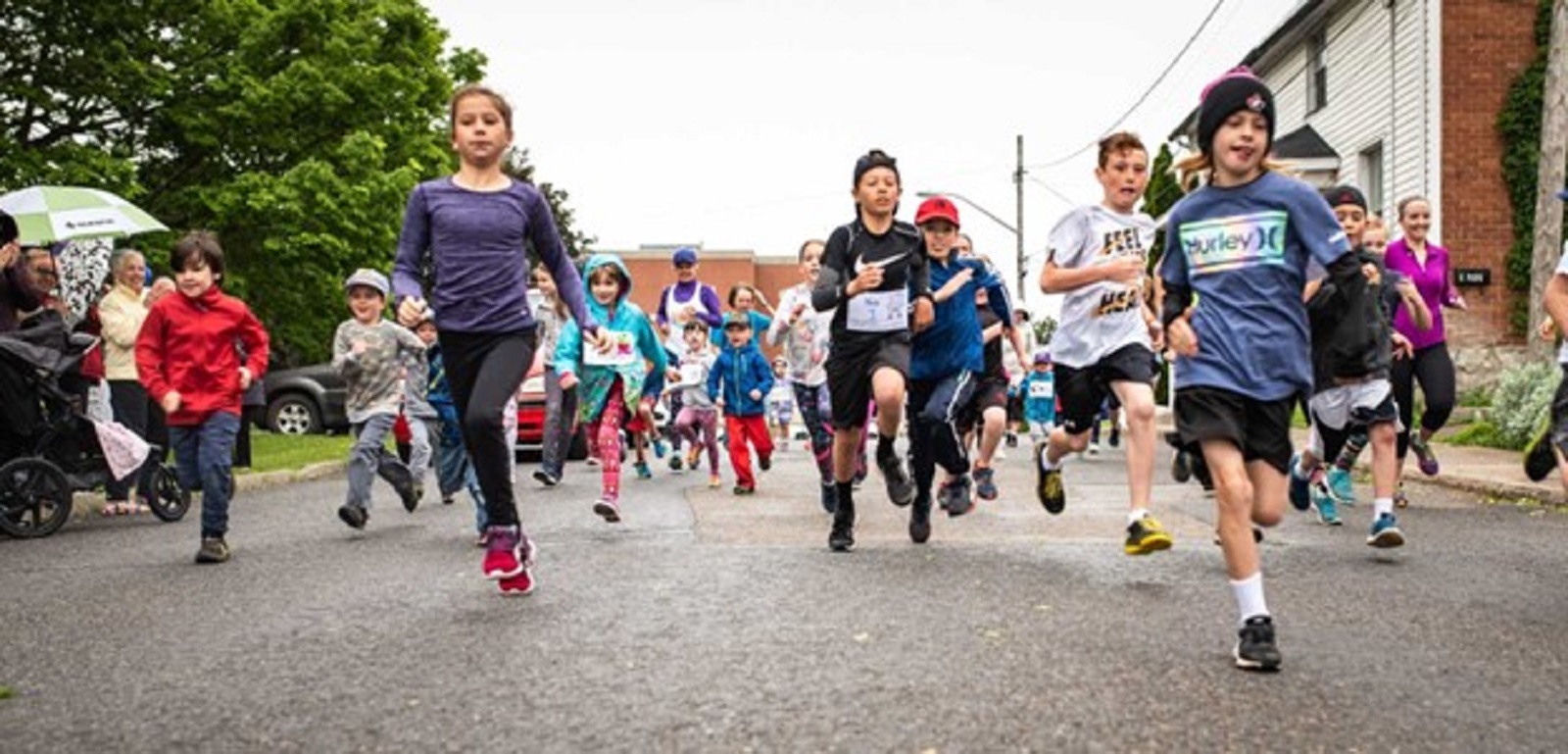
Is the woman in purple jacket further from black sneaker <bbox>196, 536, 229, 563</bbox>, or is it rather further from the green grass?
the green grass

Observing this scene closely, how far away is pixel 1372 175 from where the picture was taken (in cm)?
2653

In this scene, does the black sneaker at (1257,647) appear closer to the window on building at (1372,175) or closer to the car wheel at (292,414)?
the car wheel at (292,414)

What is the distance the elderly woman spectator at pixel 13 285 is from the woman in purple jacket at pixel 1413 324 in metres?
8.78

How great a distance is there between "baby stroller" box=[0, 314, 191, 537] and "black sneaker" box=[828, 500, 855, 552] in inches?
187

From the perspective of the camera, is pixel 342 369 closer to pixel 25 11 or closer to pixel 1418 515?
pixel 1418 515

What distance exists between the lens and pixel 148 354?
24.8 ft

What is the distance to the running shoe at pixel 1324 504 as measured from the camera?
341 inches

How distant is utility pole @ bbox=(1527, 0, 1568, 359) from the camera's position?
16.8 metres

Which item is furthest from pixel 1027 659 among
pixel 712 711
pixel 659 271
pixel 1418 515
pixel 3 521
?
pixel 659 271

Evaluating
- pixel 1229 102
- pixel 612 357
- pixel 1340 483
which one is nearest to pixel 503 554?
pixel 1229 102

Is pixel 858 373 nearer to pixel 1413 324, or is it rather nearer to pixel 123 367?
pixel 1413 324

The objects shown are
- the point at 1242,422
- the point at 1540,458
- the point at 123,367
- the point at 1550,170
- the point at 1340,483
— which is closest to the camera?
the point at 1242,422

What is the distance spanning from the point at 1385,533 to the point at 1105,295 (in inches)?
67.4

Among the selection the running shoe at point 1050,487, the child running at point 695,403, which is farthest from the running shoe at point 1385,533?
the child running at point 695,403
